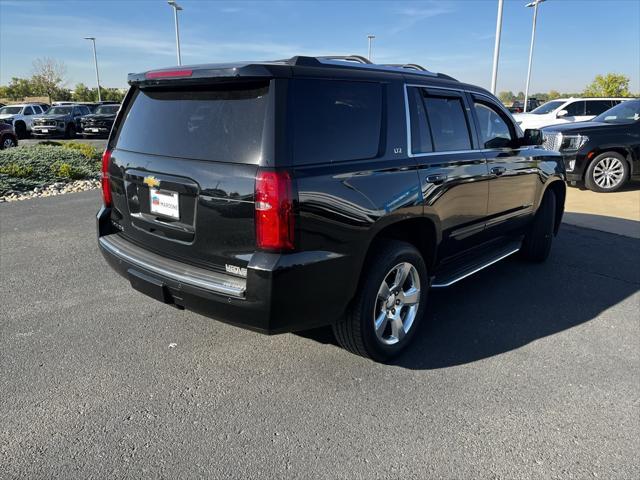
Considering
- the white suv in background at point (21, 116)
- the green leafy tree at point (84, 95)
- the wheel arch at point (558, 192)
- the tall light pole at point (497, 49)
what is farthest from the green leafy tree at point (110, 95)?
the wheel arch at point (558, 192)

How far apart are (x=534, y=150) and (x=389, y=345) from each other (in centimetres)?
287

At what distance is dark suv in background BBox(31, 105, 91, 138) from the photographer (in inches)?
947

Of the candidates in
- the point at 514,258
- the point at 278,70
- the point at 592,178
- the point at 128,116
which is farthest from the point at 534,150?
the point at 592,178

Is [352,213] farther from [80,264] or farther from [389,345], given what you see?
[80,264]

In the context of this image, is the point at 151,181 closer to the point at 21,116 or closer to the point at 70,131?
the point at 70,131

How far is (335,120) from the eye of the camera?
2904 mm

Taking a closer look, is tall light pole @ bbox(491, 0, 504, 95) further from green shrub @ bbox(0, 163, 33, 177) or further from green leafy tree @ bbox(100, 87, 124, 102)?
green leafy tree @ bbox(100, 87, 124, 102)

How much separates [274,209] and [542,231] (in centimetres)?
386

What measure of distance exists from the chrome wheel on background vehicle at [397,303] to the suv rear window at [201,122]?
128 cm

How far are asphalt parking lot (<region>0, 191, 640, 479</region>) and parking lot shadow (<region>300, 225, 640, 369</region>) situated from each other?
0.07ft

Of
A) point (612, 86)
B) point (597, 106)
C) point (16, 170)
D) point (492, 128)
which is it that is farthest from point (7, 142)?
point (612, 86)

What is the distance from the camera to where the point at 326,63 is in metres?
2.94

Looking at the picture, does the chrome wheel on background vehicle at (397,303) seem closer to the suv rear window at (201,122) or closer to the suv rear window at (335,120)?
the suv rear window at (335,120)

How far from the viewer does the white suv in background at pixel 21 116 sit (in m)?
24.7
